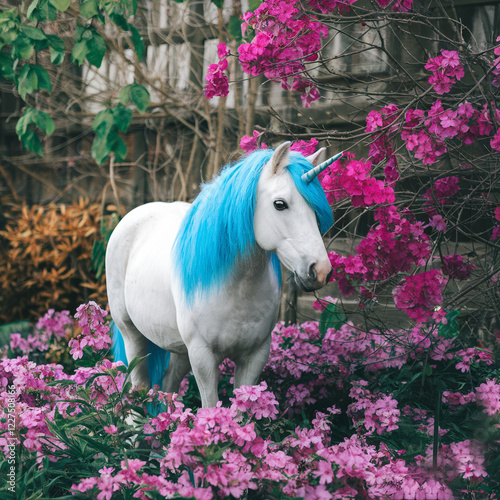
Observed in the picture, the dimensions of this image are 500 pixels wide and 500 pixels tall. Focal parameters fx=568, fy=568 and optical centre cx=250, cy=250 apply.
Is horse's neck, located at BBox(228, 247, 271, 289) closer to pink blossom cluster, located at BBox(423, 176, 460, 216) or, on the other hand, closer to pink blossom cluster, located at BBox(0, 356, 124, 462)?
pink blossom cluster, located at BBox(0, 356, 124, 462)

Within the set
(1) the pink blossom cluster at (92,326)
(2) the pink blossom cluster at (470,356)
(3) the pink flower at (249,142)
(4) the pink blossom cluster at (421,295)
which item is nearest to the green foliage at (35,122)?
(1) the pink blossom cluster at (92,326)

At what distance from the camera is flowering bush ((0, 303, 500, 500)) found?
190 cm

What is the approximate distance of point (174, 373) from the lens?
3.06m

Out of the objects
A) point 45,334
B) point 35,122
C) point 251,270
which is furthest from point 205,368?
point 45,334

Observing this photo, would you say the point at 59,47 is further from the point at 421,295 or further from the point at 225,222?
the point at 421,295

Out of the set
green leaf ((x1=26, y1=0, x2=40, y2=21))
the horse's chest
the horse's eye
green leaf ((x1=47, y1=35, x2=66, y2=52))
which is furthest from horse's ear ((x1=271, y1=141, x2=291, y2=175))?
green leaf ((x1=47, y1=35, x2=66, y2=52))

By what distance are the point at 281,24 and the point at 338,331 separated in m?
1.84

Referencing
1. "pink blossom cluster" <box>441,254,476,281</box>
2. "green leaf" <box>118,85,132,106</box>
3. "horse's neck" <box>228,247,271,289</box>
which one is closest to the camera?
"horse's neck" <box>228,247,271,289</box>

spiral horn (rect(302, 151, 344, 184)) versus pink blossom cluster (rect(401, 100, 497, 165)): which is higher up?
pink blossom cluster (rect(401, 100, 497, 165))

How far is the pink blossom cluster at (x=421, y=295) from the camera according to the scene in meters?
2.42

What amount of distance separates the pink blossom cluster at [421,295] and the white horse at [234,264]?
54 cm

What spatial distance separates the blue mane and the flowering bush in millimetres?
471

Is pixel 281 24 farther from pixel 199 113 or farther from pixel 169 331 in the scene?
pixel 199 113

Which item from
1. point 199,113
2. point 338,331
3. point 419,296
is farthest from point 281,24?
point 199,113
